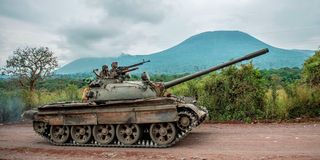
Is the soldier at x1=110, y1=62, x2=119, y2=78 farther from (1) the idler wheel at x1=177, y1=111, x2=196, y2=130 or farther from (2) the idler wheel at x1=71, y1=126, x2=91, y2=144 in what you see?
(1) the idler wheel at x1=177, y1=111, x2=196, y2=130

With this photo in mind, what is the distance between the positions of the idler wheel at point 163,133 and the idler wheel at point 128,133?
0.50 m

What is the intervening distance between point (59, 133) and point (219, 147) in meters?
5.89

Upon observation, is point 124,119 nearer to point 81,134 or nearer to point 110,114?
point 110,114

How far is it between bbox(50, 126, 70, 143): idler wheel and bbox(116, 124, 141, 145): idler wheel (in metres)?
2.11

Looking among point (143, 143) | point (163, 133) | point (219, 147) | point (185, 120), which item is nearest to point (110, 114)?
point (143, 143)

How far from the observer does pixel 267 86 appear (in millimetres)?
19219

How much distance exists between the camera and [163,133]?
533 inches

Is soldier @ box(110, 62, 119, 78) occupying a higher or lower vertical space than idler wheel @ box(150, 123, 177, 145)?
higher

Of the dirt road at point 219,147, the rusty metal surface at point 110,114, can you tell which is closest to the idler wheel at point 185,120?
the rusty metal surface at point 110,114

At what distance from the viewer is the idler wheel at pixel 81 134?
582 inches

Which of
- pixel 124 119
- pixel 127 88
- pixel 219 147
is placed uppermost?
pixel 127 88

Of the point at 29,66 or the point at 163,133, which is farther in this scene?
the point at 29,66

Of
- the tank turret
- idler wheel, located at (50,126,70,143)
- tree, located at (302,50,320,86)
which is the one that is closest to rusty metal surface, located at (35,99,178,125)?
idler wheel, located at (50,126,70,143)

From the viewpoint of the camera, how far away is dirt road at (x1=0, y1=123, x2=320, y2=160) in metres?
11.5
